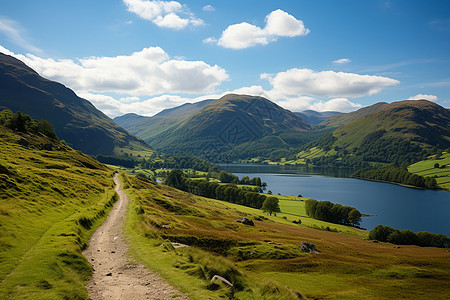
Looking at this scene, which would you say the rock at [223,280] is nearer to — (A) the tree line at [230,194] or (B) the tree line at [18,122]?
(B) the tree line at [18,122]

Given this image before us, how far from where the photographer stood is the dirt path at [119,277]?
53.3 ft

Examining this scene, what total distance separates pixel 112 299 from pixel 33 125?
13562 cm

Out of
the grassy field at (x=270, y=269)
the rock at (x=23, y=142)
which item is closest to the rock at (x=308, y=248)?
the grassy field at (x=270, y=269)

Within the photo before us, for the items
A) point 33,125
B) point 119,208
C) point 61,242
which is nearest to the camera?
point 61,242

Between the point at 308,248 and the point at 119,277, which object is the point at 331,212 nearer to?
the point at 308,248

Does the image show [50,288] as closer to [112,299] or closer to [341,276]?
[112,299]

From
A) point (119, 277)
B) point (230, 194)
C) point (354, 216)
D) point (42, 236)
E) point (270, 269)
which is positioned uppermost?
point (42, 236)

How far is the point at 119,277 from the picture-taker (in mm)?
19172

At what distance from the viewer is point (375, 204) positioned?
18088cm

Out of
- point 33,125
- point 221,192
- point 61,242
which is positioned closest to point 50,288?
point 61,242

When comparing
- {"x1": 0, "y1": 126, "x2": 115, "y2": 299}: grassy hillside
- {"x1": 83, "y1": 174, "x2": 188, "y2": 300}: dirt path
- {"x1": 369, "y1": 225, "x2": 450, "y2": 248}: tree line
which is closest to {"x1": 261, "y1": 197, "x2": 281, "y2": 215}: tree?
{"x1": 369, "y1": 225, "x2": 450, "y2": 248}: tree line

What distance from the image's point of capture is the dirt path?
16.2 m

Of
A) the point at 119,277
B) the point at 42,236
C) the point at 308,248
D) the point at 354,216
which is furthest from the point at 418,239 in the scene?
the point at 42,236

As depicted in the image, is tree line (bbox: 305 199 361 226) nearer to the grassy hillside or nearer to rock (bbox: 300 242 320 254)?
rock (bbox: 300 242 320 254)
